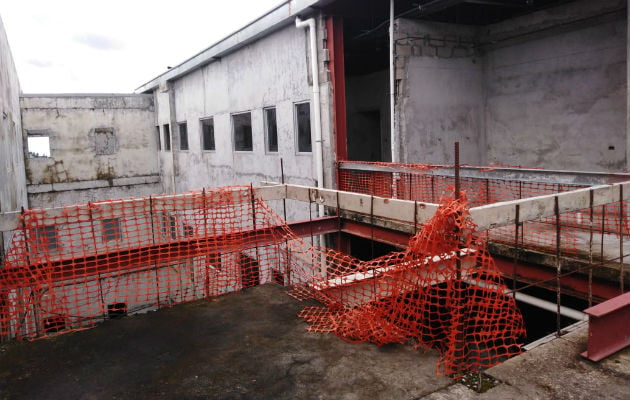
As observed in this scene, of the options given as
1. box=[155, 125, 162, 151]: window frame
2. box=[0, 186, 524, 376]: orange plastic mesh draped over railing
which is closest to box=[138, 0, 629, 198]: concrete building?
box=[0, 186, 524, 376]: orange plastic mesh draped over railing

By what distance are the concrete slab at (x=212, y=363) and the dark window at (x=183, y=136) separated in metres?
16.5

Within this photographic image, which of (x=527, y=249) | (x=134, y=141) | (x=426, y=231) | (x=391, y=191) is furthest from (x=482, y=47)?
(x=134, y=141)

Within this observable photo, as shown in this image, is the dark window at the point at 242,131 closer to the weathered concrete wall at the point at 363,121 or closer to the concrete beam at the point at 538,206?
the weathered concrete wall at the point at 363,121

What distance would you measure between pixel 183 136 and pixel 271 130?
27.8ft

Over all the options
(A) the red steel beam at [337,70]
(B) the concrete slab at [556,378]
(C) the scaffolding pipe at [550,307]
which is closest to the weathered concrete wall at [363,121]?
(A) the red steel beam at [337,70]

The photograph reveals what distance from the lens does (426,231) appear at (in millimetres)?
4008

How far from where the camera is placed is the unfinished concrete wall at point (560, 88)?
10.3m

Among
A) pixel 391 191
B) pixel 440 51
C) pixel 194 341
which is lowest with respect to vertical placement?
pixel 194 341

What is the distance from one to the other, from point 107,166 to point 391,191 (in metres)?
16.8

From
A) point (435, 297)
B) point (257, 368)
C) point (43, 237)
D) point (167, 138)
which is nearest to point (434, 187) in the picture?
point (435, 297)

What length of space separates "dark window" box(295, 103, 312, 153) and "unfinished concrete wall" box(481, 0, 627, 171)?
4.92 metres

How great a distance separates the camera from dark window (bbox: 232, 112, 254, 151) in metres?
15.2

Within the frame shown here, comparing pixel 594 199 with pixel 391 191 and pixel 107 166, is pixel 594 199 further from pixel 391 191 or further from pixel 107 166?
pixel 107 166

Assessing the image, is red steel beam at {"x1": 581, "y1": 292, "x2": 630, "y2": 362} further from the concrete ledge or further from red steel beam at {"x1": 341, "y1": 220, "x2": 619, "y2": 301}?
the concrete ledge
